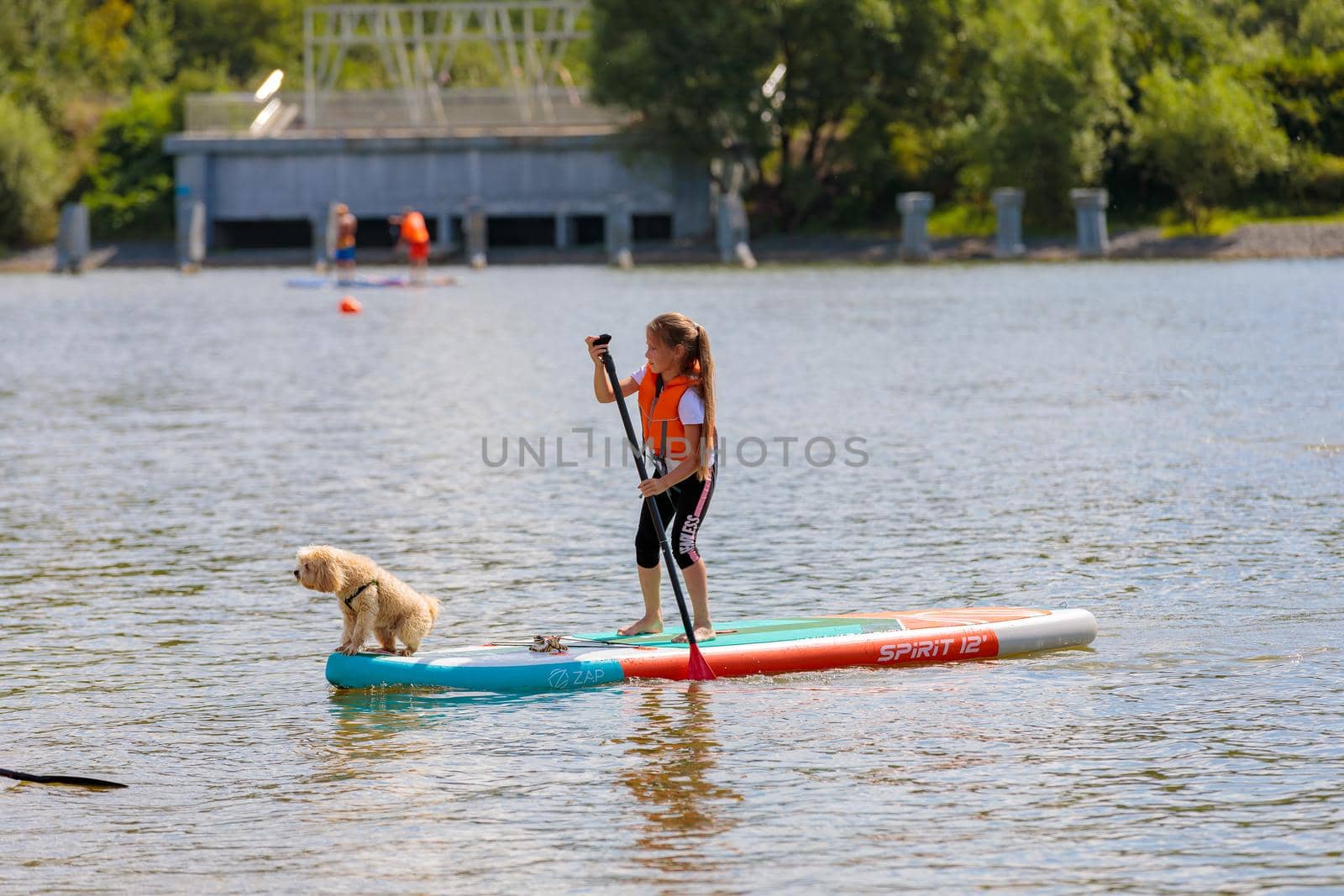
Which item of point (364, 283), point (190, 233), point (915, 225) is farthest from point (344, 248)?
point (915, 225)

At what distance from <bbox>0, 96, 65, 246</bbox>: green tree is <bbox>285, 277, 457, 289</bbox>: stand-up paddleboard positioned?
17647 millimetres

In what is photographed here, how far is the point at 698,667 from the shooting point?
35.4ft

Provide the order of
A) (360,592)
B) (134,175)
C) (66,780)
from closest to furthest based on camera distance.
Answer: (66,780) → (360,592) → (134,175)

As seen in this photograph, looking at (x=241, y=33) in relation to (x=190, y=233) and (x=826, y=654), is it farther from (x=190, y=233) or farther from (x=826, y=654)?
(x=826, y=654)

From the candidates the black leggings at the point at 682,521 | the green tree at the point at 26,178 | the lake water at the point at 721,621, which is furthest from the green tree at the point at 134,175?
the black leggings at the point at 682,521

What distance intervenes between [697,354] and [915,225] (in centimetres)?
5372

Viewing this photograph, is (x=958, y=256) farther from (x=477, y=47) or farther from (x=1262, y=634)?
(x=1262, y=634)

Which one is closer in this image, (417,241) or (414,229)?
(414,229)

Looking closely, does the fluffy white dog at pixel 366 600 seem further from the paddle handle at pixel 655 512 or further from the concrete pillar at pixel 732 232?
the concrete pillar at pixel 732 232

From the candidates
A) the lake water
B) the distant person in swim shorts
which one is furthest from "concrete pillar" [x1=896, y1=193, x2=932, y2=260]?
the lake water

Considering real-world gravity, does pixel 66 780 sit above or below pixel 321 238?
below

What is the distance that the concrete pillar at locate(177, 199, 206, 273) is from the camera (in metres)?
69.2

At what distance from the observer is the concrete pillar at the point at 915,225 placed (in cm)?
6219

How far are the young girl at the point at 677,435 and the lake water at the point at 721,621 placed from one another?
695 mm
